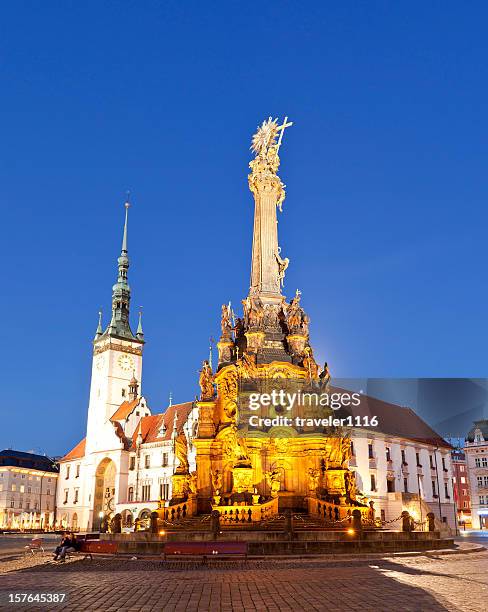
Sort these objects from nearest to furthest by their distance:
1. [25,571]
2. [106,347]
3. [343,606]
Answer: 1. [343,606]
2. [25,571]
3. [106,347]

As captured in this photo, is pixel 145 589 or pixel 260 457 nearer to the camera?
pixel 145 589

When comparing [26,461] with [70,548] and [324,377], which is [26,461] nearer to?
[324,377]

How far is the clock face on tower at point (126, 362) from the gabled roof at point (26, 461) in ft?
66.9

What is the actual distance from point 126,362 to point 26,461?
21532mm

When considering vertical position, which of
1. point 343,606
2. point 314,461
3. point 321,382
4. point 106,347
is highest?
point 106,347

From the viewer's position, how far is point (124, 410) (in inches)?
3757

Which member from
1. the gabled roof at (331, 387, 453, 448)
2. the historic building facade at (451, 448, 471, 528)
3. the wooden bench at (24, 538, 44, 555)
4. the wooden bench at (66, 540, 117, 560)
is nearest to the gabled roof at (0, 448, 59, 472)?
the gabled roof at (331, 387, 453, 448)

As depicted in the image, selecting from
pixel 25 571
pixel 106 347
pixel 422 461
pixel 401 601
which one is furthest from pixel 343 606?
pixel 106 347

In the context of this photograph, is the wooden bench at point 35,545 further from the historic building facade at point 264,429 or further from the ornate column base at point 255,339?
the ornate column base at point 255,339

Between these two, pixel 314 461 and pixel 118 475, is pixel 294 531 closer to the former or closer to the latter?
pixel 314 461

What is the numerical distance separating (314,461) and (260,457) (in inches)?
86.9

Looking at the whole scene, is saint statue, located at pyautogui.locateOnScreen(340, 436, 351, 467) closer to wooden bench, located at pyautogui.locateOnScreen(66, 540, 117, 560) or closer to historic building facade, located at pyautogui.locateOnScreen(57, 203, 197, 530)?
wooden bench, located at pyautogui.locateOnScreen(66, 540, 117, 560)

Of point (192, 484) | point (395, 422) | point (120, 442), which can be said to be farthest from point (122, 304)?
point (192, 484)

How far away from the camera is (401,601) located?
1066cm
